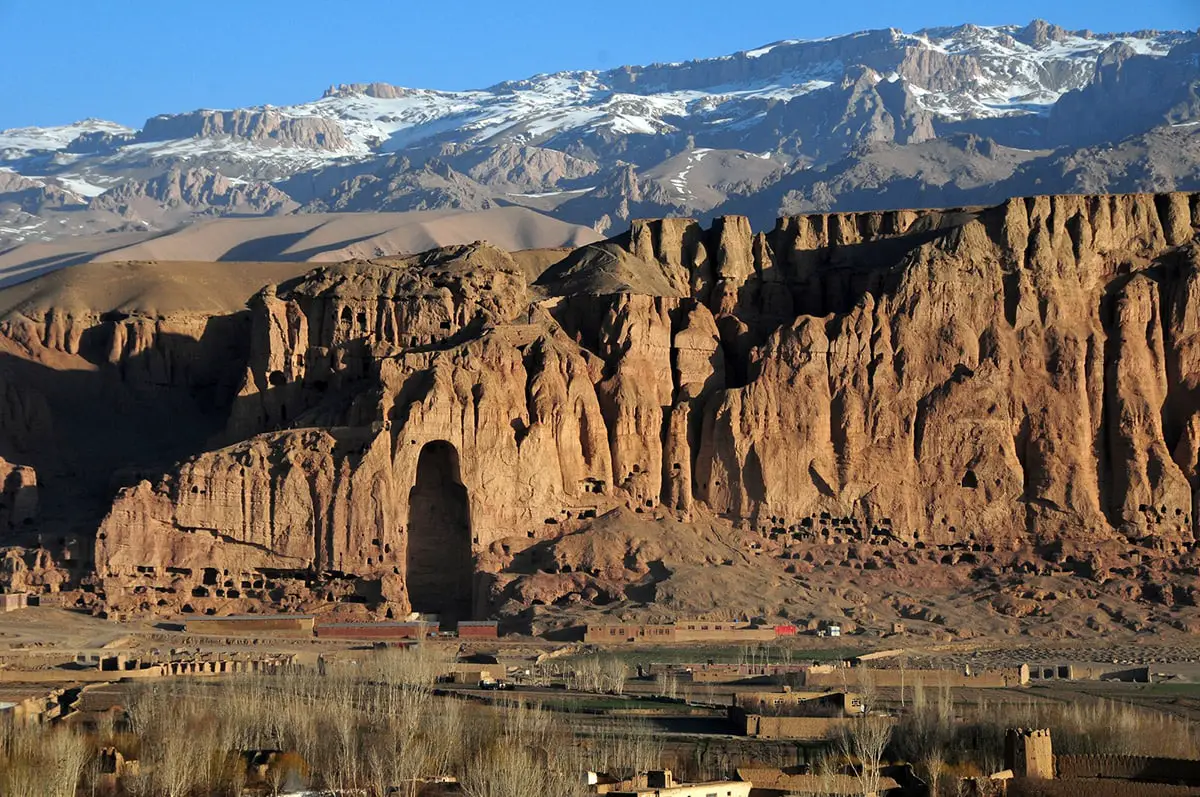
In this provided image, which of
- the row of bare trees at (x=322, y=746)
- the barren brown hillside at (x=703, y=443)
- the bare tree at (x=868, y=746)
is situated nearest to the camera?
the row of bare trees at (x=322, y=746)

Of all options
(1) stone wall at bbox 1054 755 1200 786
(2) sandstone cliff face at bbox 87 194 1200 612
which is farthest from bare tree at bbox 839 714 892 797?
(2) sandstone cliff face at bbox 87 194 1200 612

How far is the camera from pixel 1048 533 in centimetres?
10412

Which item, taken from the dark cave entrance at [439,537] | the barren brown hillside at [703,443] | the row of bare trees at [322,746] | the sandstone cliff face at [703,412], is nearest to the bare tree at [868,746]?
the row of bare trees at [322,746]

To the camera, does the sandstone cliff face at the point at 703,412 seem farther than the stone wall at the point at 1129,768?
Yes

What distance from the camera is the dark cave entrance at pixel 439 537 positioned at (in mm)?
99875

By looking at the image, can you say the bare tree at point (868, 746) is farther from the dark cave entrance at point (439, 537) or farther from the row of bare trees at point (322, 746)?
the dark cave entrance at point (439, 537)

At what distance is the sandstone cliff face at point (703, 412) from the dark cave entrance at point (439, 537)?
12 cm

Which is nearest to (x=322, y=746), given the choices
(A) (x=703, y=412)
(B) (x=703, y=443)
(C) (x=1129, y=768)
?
(C) (x=1129, y=768)

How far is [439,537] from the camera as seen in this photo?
332 feet

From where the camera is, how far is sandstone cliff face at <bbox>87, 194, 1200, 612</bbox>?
98.2 meters

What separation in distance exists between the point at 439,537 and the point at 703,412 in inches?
461

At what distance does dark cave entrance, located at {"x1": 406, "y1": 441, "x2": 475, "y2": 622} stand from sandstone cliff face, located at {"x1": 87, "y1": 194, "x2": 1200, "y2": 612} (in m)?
0.12

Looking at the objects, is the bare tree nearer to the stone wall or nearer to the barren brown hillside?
the stone wall

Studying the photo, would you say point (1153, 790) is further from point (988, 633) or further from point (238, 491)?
point (238, 491)
